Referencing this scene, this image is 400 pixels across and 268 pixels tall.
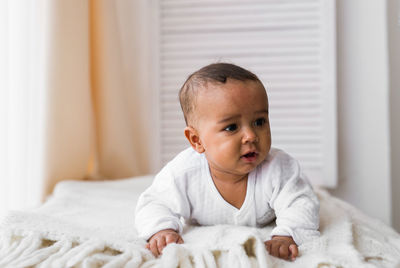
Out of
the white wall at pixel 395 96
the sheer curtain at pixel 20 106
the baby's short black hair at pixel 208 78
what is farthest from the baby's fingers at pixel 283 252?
the white wall at pixel 395 96

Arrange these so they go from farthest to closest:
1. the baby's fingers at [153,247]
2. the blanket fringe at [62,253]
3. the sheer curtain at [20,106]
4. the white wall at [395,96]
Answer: the white wall at [395,96]
the sheer curtain at [20,106]
the baby's fingers at [153,247]
the blanket fringe at [62,253]

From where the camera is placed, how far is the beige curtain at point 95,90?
5.31ft

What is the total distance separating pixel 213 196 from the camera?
1.09 m

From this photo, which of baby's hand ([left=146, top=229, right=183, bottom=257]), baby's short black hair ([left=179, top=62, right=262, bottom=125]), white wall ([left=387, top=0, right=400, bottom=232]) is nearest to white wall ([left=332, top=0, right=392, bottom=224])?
white wall ([left=387, top=0, right=400, bottom=232])

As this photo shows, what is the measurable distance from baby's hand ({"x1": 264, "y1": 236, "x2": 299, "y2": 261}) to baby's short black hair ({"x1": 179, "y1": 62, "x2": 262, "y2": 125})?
320 mm

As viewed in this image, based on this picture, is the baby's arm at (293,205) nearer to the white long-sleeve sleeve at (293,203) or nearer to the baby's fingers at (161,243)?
the white long-sleeve sleeve at (293,203)

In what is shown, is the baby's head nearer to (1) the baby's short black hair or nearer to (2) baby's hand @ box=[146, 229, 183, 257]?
(1) the baby's short black hair

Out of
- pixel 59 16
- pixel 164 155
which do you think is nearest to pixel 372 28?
pixel 164 155

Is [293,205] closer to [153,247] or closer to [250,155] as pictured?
[250,155]

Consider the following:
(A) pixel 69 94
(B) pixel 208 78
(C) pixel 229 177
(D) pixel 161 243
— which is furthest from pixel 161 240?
(A) pixel 69 94

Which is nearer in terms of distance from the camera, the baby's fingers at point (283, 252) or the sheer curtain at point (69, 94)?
the baby's fingers at point (283, 252)

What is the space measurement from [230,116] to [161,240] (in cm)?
28

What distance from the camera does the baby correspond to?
97cm

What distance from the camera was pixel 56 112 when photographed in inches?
64.4
